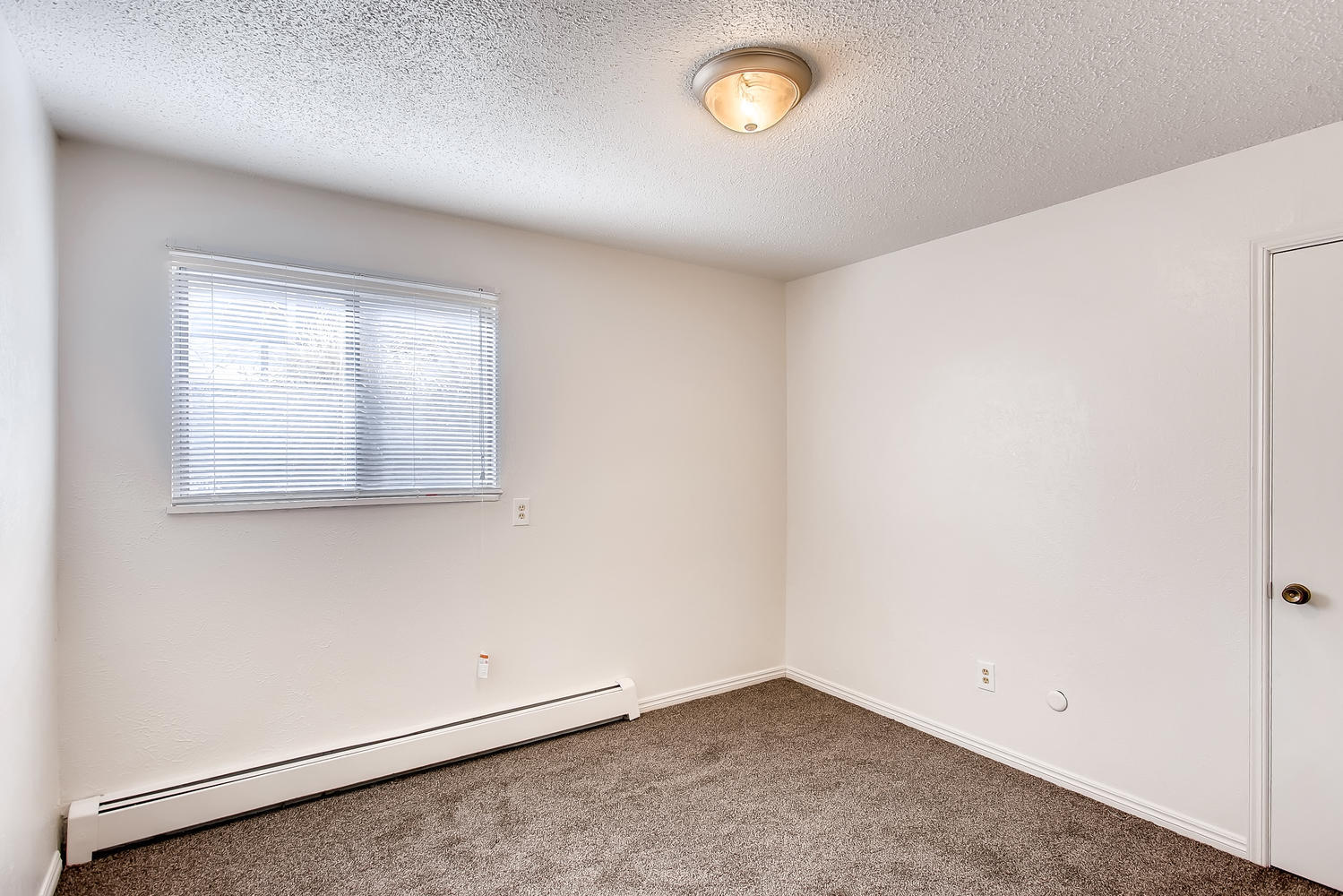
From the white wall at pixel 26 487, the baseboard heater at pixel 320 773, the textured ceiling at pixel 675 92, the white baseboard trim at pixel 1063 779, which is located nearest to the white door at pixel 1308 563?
the white baseboard trim at pixel 1063 779

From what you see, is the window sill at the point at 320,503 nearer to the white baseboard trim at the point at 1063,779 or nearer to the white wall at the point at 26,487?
the white wall at the point at 26,487

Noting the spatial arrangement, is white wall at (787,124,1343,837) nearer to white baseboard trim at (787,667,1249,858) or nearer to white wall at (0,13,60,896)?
A: white baseboard trim at (787,667,1249,858)

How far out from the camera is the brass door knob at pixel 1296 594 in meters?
2.11

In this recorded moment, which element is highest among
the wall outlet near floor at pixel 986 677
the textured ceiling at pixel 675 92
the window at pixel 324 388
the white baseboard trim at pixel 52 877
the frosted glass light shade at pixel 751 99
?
the textured ceiling at pixel 675 92

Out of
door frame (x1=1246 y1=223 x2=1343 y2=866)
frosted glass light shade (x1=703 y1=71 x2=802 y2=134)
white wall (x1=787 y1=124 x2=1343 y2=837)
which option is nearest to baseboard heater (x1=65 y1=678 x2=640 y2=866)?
white wall (x1=787 y1=124 x2=1343 y2=837)

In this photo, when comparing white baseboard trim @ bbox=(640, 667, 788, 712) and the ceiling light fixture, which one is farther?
white baseboard trim @ bbox=(640, 667, 788, 712)

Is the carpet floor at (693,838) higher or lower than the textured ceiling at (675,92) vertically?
lower

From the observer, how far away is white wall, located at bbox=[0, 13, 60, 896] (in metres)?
1.61

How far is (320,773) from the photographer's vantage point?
2545 millimetres

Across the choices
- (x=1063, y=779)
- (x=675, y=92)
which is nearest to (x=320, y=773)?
(x=675, y=92)

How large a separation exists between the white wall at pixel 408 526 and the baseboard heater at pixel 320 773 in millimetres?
81

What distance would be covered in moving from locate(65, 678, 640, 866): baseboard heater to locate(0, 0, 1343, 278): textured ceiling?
7.23 ft

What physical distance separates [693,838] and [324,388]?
85.0 inches

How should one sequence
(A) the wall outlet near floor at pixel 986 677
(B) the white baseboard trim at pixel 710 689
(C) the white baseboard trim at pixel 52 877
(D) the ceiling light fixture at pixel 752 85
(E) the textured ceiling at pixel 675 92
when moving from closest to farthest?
(E) the textured ceiling at pixel 675 92 < (D) the ceiling light fixture at pixel 752 85 < (C) the white baseboard trim at pixel 52 877 < (A) the wall outlet near floor at pixel 986 677 < (B) the white baseboard trim at pixel 710 689
